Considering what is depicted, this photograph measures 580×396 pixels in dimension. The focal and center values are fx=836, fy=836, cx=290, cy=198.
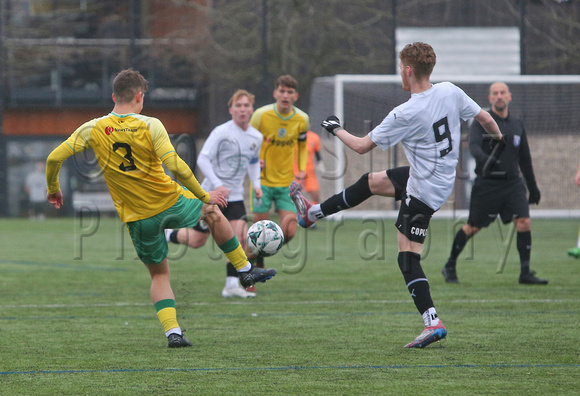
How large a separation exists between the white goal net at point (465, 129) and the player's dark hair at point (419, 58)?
1249 cm

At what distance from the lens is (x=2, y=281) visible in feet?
30.5

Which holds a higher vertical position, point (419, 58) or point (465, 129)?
point (419, 58)

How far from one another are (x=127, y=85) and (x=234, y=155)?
3014 millimetres

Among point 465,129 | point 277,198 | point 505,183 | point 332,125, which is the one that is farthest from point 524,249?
point 465,129

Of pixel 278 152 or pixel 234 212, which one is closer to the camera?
pixel 234 212

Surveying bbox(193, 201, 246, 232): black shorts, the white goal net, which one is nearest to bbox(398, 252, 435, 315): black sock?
bbox(193, 201, 246, 232): black shorts

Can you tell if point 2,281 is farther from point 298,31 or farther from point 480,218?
point 298,31

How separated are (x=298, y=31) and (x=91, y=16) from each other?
20.0 feet

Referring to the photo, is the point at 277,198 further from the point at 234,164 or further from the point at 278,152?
the point at 234,164

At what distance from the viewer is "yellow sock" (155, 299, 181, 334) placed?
5.45 metres

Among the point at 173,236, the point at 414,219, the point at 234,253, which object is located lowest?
the point at 173,236

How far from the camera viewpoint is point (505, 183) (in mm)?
8562

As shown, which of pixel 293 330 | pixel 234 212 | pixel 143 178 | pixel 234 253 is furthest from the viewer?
pixel 234 212

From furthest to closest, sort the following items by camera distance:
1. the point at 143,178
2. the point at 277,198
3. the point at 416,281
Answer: the point at 277,198, the point at 416,281, the point at 143,178
